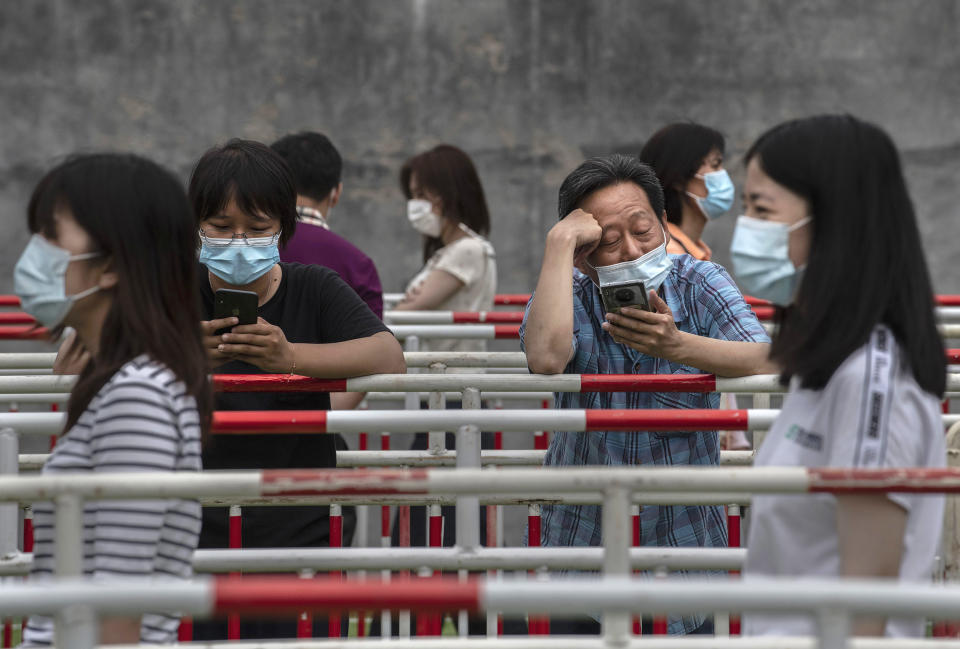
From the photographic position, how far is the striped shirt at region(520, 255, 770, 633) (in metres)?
3.20

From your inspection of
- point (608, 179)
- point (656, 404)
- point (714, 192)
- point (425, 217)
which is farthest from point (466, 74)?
point (656, 404)

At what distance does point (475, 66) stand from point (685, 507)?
5.66 metres

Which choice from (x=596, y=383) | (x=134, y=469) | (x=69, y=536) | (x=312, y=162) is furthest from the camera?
(x=312, y=162)

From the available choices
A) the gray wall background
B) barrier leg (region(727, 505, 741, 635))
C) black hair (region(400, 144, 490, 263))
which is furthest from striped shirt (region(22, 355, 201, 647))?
the gray wall background

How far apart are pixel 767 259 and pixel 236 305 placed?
1496mm

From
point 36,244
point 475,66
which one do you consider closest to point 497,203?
point 475,66

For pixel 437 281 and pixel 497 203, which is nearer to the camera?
pixel 437 281

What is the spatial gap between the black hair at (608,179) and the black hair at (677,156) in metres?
1.23

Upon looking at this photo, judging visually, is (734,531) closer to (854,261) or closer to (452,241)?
(854,261)

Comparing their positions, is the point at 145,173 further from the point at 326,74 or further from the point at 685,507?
the point at 326,74

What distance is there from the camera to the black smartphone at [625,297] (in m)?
3.19

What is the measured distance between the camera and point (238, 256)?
3.38 m

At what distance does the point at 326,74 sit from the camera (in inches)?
334

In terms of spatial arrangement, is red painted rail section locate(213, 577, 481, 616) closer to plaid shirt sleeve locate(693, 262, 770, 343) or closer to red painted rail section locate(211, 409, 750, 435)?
red painted rail section locate(211, 409, 750, 435)
